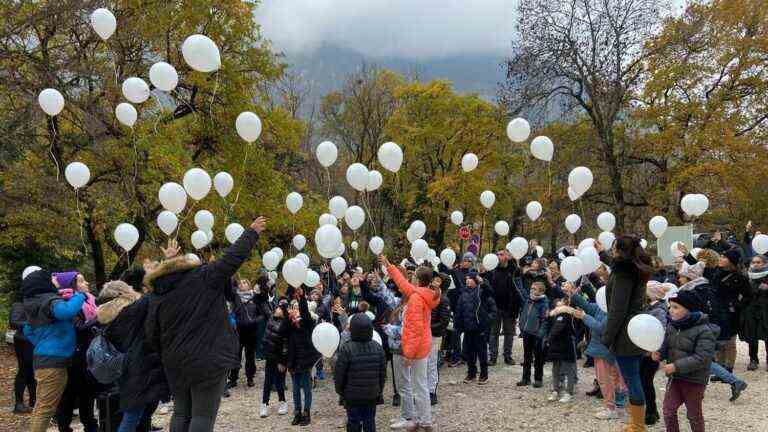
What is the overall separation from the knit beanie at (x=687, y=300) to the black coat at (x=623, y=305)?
326 mm

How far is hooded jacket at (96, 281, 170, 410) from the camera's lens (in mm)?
4402

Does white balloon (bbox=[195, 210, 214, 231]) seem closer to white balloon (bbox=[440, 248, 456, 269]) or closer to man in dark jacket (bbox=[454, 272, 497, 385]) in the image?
white balloon (bbox=[440, 248, 456, 269])

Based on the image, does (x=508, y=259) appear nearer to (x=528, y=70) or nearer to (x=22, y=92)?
(x=22, y=92)

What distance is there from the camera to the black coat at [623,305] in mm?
4504

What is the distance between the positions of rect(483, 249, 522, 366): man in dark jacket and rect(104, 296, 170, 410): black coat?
19.0 feet

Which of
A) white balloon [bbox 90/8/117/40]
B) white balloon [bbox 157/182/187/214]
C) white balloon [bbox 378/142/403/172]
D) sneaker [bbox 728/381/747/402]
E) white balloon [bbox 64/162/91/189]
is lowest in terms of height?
sneaker [bbox 728/381/747/402]

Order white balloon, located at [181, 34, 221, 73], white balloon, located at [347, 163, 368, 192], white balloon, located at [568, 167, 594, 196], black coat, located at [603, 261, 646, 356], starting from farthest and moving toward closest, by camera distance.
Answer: white balloon, located at [568, 167, 594, 196]
white balloon, located at [347, 163, 368, 192]
white balloon, located at [181, 34, 221, 73]
black coat, located at [603, 261, 646, 356]

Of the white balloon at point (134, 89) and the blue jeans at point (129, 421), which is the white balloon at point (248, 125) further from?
the blue jeans at point (129, 421)

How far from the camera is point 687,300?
4.61 metres

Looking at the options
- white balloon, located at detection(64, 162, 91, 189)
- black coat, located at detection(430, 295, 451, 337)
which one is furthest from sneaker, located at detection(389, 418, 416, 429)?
white balloon, located at detection(64, 162, 91, 189)

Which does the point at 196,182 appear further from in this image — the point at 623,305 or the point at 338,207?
the point at 623,305

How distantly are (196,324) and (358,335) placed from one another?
1829mm

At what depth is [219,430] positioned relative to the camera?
6.37 meters

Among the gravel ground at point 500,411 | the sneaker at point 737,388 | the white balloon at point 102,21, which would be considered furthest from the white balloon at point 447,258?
the white balloon at point 102,21
